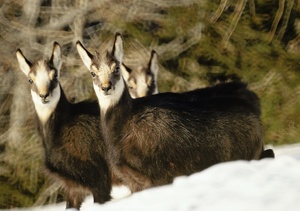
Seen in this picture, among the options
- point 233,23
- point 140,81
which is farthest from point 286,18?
point 140,81

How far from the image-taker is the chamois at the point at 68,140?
8.54 metres

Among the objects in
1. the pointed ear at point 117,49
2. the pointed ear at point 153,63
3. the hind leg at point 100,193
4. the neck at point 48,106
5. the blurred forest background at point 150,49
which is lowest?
the blurred forest background at point 150,49

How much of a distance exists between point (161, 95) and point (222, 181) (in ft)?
9.10

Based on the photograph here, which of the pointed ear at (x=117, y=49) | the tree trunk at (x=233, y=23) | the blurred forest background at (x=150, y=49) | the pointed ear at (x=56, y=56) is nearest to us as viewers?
the pointed ear at (x=117, y=49)

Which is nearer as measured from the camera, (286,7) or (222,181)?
(222,181)

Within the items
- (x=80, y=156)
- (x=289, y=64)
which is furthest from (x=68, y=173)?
(x=289, y=64)

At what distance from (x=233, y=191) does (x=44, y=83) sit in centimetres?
351

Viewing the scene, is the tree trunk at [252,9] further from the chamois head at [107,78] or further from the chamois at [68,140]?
the chamois head at [107,78]

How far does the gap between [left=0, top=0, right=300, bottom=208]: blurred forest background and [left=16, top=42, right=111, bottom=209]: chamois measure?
15.8ft

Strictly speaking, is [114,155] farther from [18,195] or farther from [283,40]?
[283,40]

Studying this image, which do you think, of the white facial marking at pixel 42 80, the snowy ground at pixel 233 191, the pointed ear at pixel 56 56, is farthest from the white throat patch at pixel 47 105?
the snowy ground at pixel 233 191

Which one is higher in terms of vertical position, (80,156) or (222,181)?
(222,181)

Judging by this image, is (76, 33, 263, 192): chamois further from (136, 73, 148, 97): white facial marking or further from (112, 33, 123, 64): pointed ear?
(136, 73, 148, 97): white facial marking

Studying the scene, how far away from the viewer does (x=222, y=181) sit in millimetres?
5766
